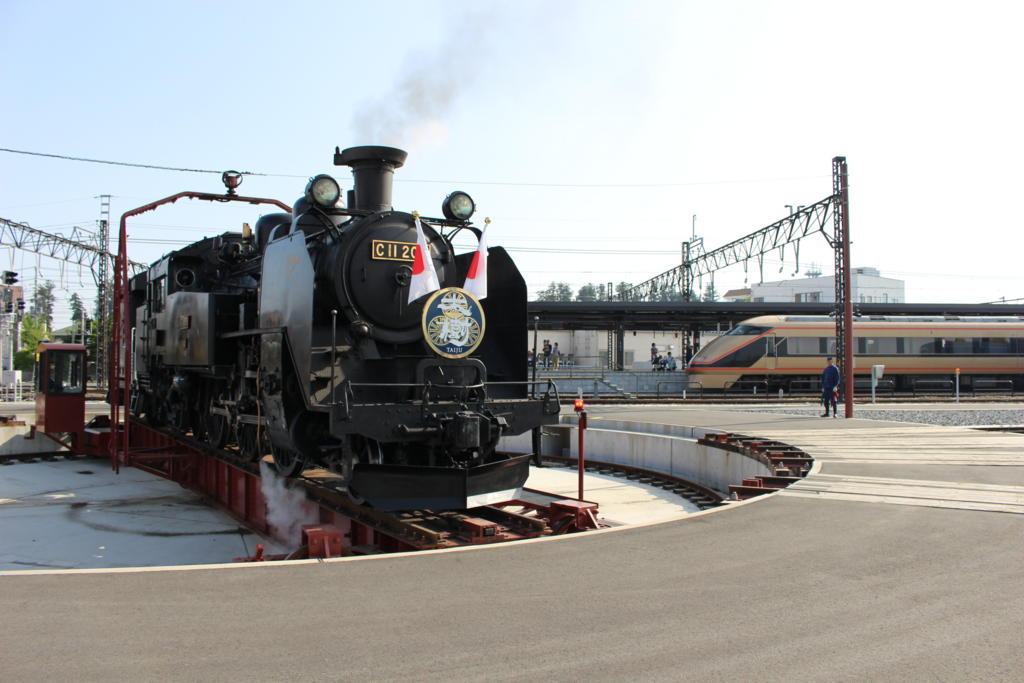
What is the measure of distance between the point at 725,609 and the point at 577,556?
132 centimetres

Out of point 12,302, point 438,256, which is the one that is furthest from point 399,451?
point 12,302

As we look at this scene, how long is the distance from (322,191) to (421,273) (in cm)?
125

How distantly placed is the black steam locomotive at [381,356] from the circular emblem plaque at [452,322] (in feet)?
0.04

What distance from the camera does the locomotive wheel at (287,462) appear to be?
792 cm

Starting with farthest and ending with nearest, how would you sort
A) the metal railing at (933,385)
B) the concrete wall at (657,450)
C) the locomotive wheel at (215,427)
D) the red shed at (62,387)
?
1. the metal railing at (933,385)
2. the red shed at (62,387)
3. the concrete wall at (657,450)
4. the locomotive wheel at (215,427)

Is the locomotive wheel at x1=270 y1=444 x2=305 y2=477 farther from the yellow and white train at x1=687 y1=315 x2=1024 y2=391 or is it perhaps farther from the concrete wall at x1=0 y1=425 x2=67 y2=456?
the yellow and white train at x1=687 y1=315 x2=1024 y2=391

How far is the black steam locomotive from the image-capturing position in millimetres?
6879

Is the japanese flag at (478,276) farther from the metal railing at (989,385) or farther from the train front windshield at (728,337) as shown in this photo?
the metal railing at (989,385)

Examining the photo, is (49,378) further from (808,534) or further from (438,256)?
(808,534)

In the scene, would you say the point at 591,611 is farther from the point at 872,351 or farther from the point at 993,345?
the point at 993,345

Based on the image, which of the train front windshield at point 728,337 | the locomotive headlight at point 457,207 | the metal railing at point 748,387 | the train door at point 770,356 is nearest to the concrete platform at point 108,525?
the locomotive headlight at point 457,207

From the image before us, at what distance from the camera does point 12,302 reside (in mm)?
35969

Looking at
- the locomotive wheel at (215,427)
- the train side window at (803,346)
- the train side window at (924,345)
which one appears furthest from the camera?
the train side window at (924,345)

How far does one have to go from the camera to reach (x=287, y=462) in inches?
320
